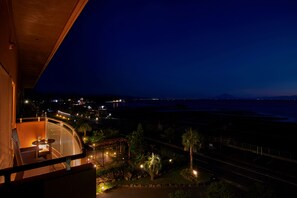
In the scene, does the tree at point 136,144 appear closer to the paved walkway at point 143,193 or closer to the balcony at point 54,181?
the paved walkway at point 143,193

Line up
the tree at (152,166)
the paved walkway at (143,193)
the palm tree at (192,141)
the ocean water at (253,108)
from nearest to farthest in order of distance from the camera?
1. the paved walkway at (143,193)
2. the tree at (152,166)
3. the palm tree at (192,141)
4. the ocean water at (253,108)

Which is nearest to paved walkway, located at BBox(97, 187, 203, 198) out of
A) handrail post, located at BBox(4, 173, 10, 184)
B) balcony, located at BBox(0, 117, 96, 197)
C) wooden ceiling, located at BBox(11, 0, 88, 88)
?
wooden ceiling, located at BBox(11, 0, 88, 88)

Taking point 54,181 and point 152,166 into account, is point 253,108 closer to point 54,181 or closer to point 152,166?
point 152,166

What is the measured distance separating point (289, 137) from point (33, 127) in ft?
107

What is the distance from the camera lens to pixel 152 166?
495 inches

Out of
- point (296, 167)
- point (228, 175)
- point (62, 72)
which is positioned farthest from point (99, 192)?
point (62, 72)

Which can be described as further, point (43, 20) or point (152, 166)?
point (152, 166)

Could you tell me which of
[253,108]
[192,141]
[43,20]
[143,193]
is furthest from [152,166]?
[253,108]

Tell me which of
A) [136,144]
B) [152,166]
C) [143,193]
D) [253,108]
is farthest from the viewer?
[253,108]

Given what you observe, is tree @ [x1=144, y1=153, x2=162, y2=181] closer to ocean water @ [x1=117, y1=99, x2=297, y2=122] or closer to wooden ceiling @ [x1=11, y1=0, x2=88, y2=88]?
wooden ceiling @ [x1=11, y1=0, x2=88, y2=88]

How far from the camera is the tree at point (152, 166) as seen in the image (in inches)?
493

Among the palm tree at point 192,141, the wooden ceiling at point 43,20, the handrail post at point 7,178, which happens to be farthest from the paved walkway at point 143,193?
the handrail post at point 7,178

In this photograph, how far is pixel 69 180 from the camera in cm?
230

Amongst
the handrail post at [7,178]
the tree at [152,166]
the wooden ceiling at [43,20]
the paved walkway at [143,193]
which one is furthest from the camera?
the tree at [152,166]
